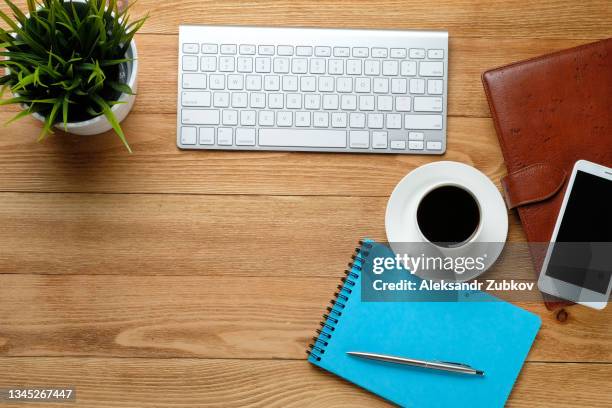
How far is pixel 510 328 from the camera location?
853 millimetres

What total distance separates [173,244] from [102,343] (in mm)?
171

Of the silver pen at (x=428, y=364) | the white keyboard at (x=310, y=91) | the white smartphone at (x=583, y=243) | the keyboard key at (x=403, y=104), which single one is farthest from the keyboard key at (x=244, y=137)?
the white smartphone at (x=583, y=243)

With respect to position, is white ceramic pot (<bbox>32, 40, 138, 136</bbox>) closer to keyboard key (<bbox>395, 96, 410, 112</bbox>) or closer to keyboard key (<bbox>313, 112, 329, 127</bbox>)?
keyboard key (<bbox>313, 112, 329, 127</bbox>)

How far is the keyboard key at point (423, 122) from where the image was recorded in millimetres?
863

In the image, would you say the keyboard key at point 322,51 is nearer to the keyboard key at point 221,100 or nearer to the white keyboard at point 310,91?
the white keyboard at point 310,91

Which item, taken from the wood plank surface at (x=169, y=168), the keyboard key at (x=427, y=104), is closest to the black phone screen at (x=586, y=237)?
the wood plank surface at (x=169, y=168)

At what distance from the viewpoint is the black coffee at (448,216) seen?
31.2 inches

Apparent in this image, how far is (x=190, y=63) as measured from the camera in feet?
2.84

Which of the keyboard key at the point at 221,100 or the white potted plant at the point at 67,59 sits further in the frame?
the keyboard key at the point at 221,100

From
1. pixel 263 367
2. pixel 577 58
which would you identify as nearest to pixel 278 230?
pixel 263 367

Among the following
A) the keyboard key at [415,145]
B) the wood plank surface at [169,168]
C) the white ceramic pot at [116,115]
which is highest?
the white ceramic pot at [116,115]

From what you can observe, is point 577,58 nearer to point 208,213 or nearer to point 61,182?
point 208,213

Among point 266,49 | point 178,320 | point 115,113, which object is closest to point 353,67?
point 266,49

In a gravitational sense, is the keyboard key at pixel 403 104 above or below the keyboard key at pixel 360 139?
above
